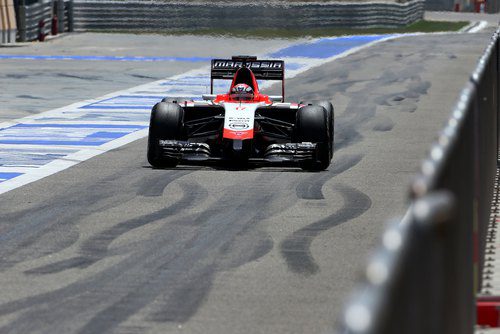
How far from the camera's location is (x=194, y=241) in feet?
37.3

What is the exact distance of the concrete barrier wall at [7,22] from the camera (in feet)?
148

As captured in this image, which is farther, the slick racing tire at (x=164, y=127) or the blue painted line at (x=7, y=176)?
the slick racing tire at (x=164, y=127)

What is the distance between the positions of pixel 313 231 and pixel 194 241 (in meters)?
1.16

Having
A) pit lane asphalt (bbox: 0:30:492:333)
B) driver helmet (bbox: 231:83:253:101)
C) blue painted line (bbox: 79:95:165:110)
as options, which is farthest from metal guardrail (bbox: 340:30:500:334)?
blue painted line (bbox: 79:95:165:110)

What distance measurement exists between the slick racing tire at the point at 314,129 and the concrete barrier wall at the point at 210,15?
3476 cm

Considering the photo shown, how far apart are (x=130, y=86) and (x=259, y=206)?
18.9 m

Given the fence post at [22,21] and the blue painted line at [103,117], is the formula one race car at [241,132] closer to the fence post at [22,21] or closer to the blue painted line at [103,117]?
the blue painted line at [103,117]

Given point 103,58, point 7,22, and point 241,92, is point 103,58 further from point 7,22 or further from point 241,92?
point 241,92

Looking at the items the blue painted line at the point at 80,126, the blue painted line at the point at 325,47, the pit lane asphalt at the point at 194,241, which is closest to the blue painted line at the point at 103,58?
the blue painted line at the point at 325,47

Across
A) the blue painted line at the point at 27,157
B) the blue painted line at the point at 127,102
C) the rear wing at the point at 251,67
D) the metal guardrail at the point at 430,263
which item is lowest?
the blue painted line at the point at 127,102

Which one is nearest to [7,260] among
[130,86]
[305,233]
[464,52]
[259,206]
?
[305,233]

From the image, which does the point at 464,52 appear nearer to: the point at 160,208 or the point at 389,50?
the point at 389,50

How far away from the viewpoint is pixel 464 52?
45000mm

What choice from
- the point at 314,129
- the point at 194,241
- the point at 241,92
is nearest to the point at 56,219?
the point at 194,241
